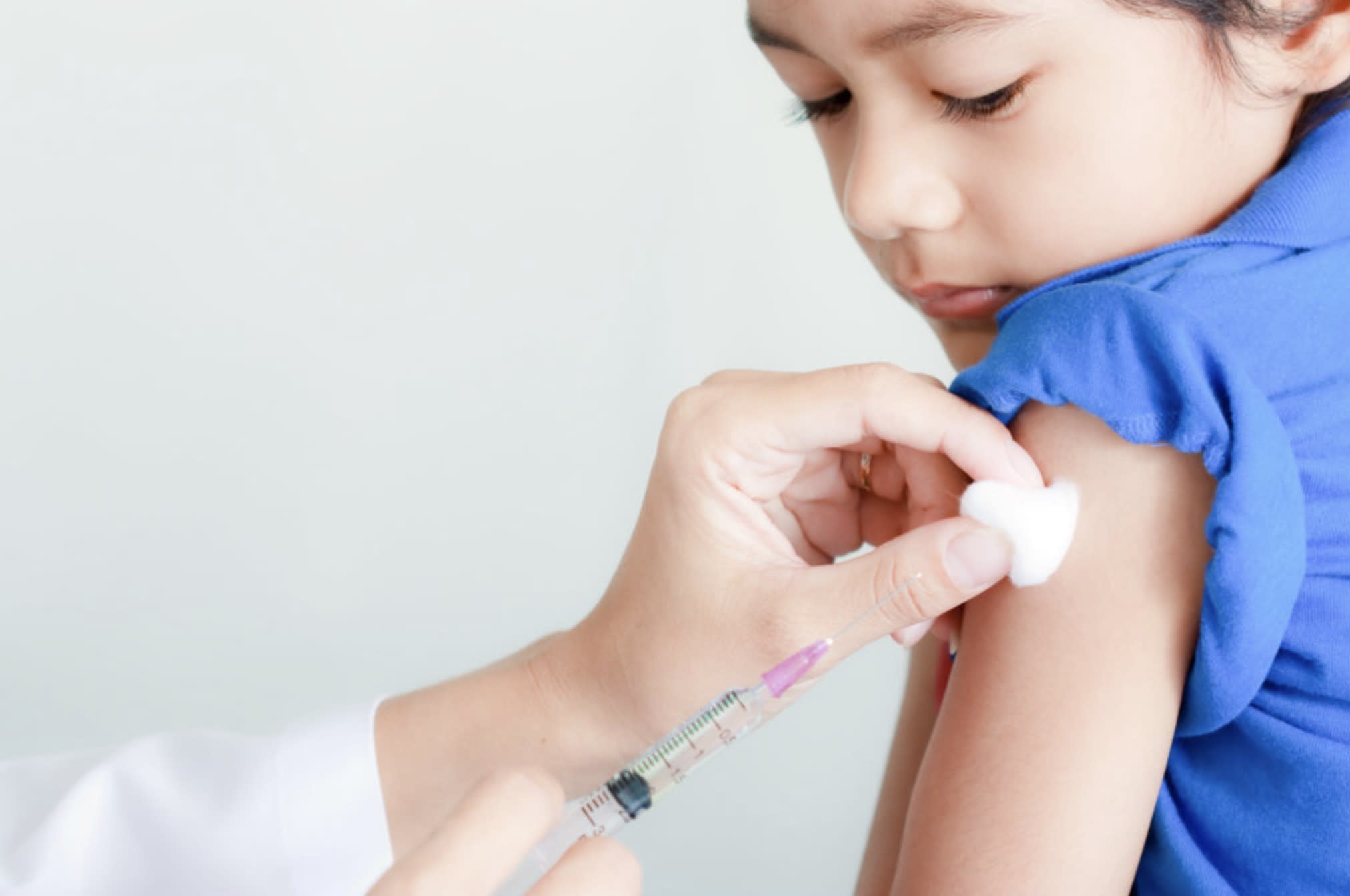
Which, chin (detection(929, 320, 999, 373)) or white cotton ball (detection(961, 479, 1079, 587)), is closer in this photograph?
white cotton ball (detection(961, 479, 1079, 587))

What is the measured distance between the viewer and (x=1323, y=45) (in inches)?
38.6

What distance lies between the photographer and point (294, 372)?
218 centimetres

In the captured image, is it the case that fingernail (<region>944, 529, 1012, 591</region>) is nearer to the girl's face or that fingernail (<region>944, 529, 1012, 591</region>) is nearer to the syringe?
the syringe

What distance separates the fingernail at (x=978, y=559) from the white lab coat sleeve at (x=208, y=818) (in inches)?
21.0

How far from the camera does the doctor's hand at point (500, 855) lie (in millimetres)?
688

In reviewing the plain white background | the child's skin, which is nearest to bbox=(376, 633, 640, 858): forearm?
the child's skin

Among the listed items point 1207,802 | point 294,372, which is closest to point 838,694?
point 294,372

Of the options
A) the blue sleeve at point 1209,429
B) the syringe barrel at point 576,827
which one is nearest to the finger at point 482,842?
the syringe barrel at point 576,827

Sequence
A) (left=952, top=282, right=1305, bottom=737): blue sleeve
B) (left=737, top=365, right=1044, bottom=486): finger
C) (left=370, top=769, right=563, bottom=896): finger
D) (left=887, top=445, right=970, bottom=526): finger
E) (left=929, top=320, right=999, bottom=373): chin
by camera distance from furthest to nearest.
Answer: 1. (left=929, top=320, right=999, bottom=373): chin
2. (left=887, top=445, right=970, bottom=526): finger
3. (left=737, top=365, right=1044, bottom=486): finger
4. (left=952, top=282, right=1305, bottom=737): blue sleeve
5. (left=370, top=769, right=563, bottom=896): finger

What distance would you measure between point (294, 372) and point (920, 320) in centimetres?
100

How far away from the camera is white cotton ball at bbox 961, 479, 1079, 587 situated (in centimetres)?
90

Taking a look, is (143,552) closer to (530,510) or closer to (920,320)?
(530,510)

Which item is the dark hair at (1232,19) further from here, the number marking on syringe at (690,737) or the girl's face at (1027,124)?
the number marking on syringe at (690,737)

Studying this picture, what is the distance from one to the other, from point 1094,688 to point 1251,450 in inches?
7.1
